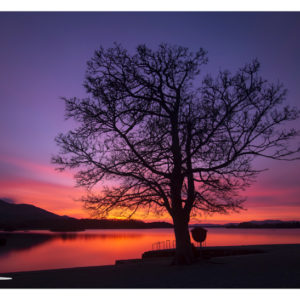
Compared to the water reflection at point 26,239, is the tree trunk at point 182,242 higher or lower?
higher

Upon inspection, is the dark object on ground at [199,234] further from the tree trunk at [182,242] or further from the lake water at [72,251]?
the lake water at [72,251]

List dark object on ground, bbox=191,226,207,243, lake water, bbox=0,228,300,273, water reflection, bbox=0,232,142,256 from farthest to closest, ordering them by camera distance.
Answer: water reflection, bbox=0,232,142,256 → lake water, bbox=0,228,300,273 → dark object on ground, bbox=191,226,207,243

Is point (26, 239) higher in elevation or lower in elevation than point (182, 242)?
lower

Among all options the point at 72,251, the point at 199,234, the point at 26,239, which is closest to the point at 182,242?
the point at 199,234

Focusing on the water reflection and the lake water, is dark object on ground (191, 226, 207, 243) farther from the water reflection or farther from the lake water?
the water reflection

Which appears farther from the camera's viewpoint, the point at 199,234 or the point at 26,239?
the point at 26,239

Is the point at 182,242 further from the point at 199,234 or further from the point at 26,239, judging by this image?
the point at 26,239

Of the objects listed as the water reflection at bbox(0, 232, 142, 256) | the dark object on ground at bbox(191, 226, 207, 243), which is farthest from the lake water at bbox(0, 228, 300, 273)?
the dark object on ground at bbox(191, 226, 207, 243)

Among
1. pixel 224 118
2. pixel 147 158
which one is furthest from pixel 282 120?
pixel 147 158

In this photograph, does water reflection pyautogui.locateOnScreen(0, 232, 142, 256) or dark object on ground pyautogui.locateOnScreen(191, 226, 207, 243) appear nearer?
dark object on ground pyautogui.locateOnScreen(191, 226, 207, 243)

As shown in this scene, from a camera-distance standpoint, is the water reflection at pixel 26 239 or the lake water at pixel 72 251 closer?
the lake water at pixel 72 251

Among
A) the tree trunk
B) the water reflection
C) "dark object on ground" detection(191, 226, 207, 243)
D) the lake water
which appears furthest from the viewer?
the water reflection

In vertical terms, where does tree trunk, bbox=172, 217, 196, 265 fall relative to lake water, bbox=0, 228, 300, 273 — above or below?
above

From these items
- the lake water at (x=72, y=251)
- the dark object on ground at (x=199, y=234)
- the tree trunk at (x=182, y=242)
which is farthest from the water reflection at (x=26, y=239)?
the tree trunk at (x=182, y=242)
